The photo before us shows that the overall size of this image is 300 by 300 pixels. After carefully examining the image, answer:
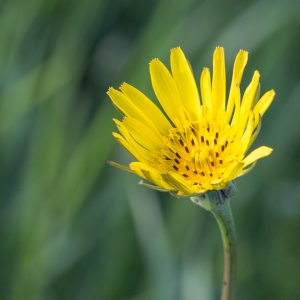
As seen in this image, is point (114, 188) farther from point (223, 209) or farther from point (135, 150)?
point (223, 209)

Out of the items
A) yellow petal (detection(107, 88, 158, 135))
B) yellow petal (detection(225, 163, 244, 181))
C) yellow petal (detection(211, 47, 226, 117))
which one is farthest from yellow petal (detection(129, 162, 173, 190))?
yellow petal (detection(211, 47, 226, 117))

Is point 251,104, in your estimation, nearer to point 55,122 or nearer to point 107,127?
point 107,127

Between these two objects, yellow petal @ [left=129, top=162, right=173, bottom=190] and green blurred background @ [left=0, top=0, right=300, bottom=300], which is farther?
green blurred background @ [left=0, top=0, right=300, bottom=300]

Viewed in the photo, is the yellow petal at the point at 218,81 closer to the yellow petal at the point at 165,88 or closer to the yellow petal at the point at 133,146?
the yellow petal at the point at 165,88

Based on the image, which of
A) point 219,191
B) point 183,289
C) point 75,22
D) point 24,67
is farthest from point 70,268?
point 219,191

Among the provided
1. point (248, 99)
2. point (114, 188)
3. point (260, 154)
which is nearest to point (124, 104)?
point (248, 99)

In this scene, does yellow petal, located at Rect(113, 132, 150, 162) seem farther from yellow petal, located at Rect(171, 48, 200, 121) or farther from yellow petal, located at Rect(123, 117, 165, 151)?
yellow petal, located at Rect(171, 48, 200, 121)

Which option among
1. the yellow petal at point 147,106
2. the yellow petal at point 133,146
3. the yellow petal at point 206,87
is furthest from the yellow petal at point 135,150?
the yellow petal at point 206,87
